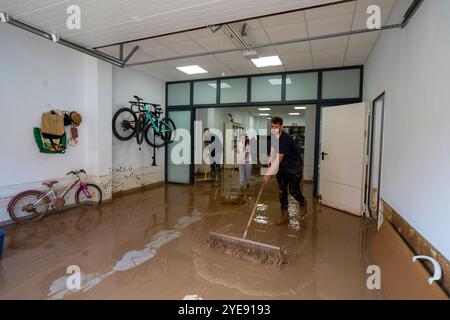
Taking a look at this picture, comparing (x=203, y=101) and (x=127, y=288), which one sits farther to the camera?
(x=203, y=101)

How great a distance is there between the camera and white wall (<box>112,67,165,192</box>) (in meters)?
5.40

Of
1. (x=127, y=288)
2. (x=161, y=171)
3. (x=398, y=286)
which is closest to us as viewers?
(x=398, y=286)

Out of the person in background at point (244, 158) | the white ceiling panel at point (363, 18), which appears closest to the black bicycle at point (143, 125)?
the person in background at point (244, 158)

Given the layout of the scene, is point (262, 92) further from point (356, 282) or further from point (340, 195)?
point (356, 282)

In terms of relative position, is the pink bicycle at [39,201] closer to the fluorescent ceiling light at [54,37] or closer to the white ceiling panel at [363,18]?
the fluorescent ceiling light at [54,37]

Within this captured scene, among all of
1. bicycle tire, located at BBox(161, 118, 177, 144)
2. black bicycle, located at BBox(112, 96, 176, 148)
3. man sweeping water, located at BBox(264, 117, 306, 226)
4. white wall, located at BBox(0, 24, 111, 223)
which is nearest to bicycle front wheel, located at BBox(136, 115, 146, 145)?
black bicycle, located at BBox(112, 96, 176, 148)

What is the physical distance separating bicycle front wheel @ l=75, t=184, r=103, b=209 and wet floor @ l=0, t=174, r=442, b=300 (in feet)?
0.79

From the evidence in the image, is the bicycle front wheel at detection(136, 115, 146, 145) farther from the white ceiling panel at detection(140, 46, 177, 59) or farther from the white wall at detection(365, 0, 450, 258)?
the white wall at detection(365, 0, 450, 258)

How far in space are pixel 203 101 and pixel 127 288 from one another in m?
4.99

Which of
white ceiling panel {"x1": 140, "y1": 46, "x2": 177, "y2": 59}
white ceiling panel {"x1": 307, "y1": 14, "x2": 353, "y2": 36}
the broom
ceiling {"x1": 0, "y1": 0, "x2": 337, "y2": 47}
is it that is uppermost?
white ceiling panel {"x1": 140, "y1": 46, "x2": 177, "y2": 59}

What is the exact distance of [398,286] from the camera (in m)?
1.87

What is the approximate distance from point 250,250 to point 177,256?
77 cm
